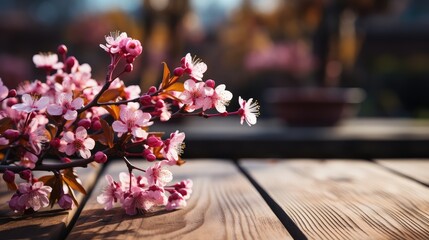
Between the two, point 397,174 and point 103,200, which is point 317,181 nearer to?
point 397,174

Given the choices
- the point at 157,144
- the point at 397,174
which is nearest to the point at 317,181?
the point at 397,174

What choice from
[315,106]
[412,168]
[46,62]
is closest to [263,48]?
[315,106]

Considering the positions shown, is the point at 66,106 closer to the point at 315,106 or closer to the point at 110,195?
the point at 110,195

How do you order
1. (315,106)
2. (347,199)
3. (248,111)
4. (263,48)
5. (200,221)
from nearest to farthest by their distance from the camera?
(200,221)
(248,111)
(347,199)
(315,106)
(263,48)

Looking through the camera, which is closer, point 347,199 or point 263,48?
point 347,199

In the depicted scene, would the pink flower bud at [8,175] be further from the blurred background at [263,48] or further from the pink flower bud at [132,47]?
the blurred background at [263,48]

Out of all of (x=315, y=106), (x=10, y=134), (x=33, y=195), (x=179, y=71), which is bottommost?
(x=315, y=106)

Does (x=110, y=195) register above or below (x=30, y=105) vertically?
below
